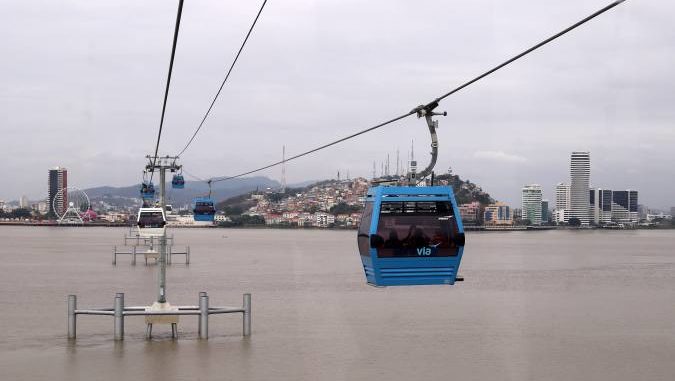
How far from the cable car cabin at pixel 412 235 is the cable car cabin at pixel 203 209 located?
95.2ft

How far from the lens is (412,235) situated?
46.4 feet

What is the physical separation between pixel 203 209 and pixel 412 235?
1167 inches

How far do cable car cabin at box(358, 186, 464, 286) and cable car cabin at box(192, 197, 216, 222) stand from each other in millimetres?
29005

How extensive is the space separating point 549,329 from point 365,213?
1602 cm

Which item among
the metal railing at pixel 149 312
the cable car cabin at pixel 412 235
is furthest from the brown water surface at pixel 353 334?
the cable car cabin at pixel 412 235

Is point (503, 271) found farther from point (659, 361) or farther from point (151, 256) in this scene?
point (659, 361)

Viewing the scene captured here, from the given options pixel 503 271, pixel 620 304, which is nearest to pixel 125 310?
pixel 620 304

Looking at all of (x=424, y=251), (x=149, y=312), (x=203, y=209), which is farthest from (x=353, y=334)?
(x=203, y=209)

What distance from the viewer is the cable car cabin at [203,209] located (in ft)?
141

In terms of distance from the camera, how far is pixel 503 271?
2539 inches

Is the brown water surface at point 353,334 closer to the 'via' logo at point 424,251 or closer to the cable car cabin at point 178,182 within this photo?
the cable car cabin at point 178,182

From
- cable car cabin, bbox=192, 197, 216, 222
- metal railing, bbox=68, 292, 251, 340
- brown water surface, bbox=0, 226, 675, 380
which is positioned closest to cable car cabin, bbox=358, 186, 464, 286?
brown water surface, bbox=0, 226, 675, 380

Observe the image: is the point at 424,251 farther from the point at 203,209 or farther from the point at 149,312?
the point at 203,209

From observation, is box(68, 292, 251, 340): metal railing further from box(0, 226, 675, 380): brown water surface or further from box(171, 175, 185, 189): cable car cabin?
box(171, 175, 185, 189): cable car cabin
